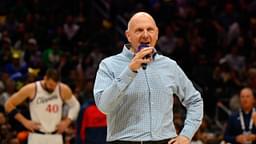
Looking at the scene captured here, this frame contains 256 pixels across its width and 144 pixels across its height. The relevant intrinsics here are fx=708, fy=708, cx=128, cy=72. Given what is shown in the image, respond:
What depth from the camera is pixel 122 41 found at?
15.9 metres

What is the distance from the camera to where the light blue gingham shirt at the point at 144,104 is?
4.41m

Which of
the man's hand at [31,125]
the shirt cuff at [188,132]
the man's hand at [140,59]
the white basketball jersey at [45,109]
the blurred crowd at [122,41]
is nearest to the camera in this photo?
the man's hand at [140,59]

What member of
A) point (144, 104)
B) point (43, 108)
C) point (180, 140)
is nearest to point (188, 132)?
point (180, 140)

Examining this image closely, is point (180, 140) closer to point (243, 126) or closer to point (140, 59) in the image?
point (140, 59)

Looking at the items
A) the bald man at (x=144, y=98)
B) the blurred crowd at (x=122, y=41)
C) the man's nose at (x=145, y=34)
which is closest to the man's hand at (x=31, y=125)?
the blurred crowd at (x=122, y=41)

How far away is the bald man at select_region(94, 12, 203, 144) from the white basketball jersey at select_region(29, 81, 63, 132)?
489 cm

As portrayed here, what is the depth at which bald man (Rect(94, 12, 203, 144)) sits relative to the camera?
436 cm

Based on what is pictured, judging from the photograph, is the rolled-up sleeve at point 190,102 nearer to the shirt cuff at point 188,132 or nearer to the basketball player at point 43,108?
the shirt cuff at point 188,132

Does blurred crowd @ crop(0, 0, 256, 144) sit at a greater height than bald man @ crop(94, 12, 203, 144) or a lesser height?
greater

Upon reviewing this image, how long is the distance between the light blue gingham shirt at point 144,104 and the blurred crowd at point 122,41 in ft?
25.0

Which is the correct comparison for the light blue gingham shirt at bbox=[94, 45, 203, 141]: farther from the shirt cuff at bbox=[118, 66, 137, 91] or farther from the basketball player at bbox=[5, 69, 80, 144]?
the basketball player at bbox=[5, 69, 80, 144]

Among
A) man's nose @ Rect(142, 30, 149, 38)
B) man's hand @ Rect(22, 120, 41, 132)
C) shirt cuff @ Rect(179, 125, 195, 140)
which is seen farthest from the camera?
man's hand @ Rect(22, 120, 41, 132)

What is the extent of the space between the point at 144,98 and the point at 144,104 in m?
0.04

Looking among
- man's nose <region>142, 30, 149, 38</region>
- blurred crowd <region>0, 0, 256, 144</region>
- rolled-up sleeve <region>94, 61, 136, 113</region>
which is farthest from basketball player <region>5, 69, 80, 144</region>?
man's nose <region>142, 30, 149, 38</region>
